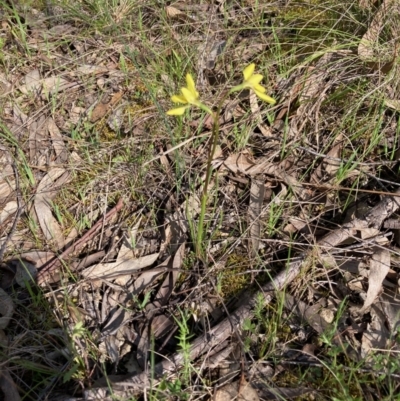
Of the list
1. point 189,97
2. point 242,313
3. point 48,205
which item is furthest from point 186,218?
point 189,97

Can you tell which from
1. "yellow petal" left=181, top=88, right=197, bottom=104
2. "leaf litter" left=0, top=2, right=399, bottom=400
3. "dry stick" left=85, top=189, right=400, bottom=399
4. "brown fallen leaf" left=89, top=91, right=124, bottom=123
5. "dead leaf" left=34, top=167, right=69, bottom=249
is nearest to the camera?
"yellow petal" left=181, top=88, right=197, bottom=104

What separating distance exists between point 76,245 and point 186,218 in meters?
0.49

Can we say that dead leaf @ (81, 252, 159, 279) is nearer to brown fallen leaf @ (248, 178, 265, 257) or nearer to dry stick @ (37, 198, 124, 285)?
dry stick @ (37, 198, 124, 285)

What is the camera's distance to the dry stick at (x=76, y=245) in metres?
1.85

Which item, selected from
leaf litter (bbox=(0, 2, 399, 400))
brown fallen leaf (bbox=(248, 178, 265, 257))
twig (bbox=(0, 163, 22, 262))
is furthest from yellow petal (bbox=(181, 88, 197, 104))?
twig (bbox=(0, 163, 22, 262))

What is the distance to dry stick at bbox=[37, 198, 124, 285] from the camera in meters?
1.85

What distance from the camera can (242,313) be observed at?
5.47 feet

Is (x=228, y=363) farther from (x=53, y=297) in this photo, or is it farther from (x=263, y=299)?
(x=53, y=297)

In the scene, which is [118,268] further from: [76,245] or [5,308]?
[5,308]

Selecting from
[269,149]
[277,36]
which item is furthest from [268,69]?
[269,149]

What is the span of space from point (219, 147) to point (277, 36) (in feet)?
2.64

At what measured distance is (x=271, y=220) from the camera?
187cm

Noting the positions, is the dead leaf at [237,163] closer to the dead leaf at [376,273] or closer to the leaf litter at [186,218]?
the leaf litter at [186,218]

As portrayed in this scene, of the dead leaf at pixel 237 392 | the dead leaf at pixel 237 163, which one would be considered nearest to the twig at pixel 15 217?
the dead leaf at pixel 237 163
